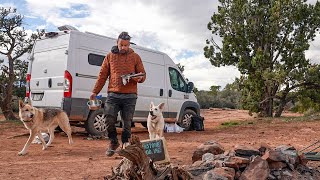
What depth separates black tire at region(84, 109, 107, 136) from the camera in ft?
31.8

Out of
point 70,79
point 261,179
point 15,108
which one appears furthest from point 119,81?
point 15,108

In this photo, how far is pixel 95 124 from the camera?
387 inches

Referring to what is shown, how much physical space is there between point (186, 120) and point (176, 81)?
4.72 ft

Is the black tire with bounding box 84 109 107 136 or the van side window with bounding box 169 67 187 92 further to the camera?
the van side window with bounding box 169 67 187 92

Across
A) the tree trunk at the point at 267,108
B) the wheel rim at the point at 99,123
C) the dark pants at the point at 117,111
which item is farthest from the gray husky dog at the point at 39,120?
the tree trunk at the point at 267,108

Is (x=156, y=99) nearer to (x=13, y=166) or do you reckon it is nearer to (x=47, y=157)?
(x=47, y=157)

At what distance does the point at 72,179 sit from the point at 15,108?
1684 cm

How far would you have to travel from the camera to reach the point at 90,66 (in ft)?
31.5

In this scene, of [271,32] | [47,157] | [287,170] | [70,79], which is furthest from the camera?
[271,32]

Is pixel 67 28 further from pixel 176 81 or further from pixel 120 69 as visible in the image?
pixel 120 69

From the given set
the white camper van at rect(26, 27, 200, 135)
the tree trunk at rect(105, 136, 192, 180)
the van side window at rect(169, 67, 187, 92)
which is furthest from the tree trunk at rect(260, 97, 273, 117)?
the tree trunk at rect(105, 136, 192, 180)

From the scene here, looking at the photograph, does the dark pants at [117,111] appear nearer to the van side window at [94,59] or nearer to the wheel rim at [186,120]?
the van side window at [94,59]

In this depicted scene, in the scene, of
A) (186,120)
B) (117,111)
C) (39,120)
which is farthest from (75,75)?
(186,120)

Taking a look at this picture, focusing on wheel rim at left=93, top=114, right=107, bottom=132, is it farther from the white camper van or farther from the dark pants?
the dark pants
